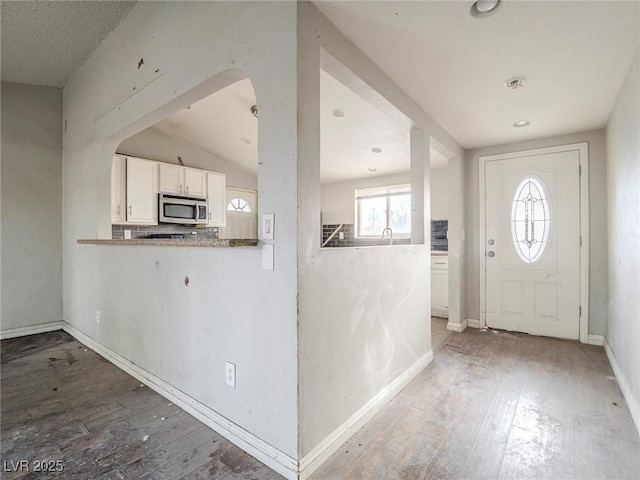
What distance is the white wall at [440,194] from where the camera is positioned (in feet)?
15.5

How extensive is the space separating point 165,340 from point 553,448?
94.3 inches

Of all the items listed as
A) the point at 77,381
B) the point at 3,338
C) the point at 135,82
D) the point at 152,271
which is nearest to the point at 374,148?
the point at 135,82

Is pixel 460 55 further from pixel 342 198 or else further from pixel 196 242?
pixel 342 198

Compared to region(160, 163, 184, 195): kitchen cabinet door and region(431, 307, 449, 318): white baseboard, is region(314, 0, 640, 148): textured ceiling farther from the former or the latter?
region(160, 163, 184, 195): kitchen cabinet door

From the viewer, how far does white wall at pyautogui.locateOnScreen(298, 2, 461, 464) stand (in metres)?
1.44

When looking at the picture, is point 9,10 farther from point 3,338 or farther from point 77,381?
point 3,338

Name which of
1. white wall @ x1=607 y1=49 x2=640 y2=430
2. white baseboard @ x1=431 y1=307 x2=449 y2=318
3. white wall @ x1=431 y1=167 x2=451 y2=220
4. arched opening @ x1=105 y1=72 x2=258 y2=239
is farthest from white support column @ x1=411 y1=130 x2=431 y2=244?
white wall @ x1=431 y1=167 x2=451 y2=220

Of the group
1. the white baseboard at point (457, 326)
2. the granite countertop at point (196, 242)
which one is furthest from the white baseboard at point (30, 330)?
the white baseboard at point (457, 326)

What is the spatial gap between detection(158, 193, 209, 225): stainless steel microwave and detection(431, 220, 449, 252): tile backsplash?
139 inches

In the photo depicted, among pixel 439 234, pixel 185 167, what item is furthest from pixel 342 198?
pixel 185 167

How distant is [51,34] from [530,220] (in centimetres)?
514

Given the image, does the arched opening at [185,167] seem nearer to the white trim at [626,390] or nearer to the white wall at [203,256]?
the white wall at [203,256]

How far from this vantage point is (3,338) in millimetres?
3350

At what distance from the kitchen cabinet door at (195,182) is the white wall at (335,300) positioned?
3.24 metres
